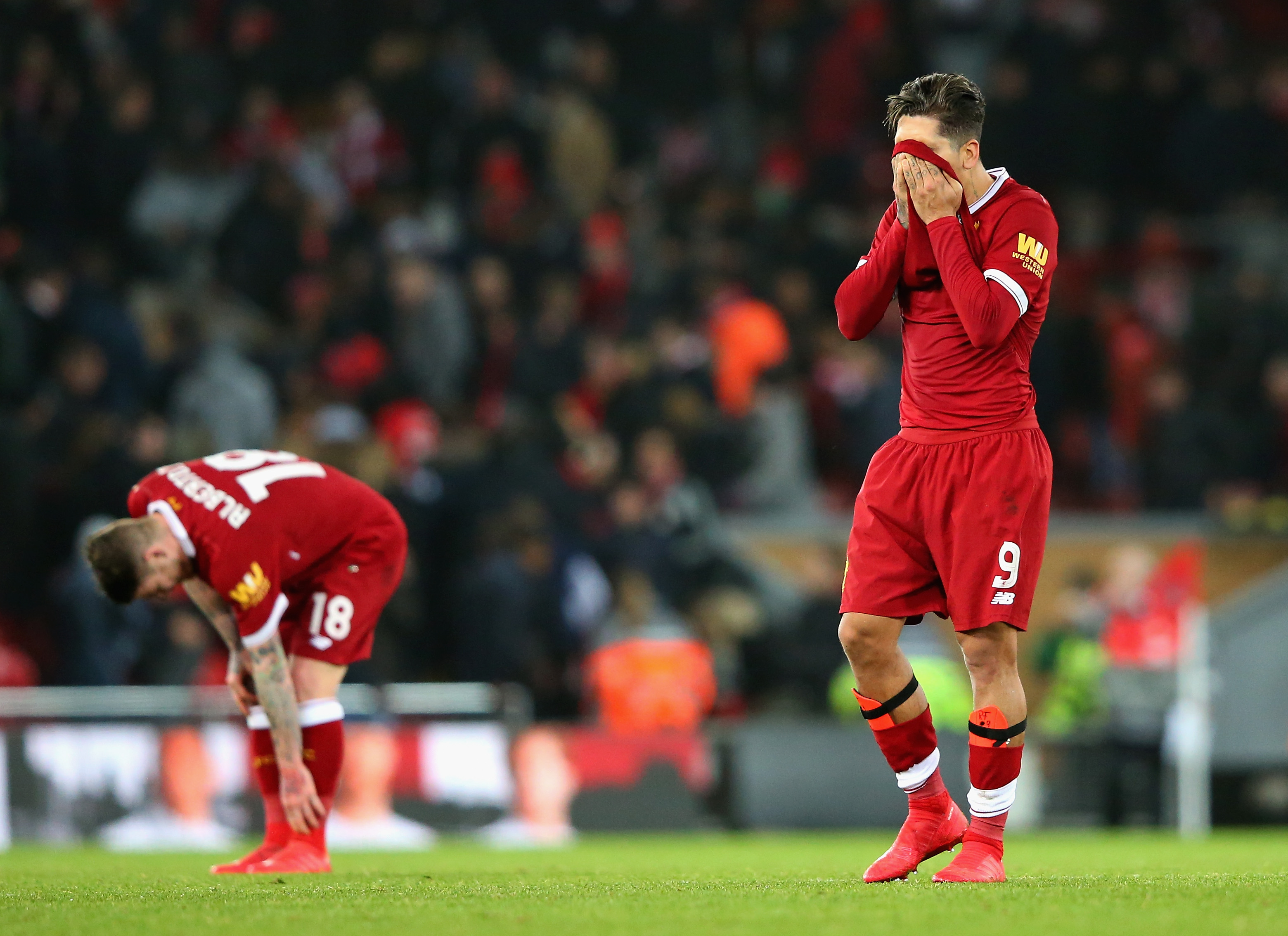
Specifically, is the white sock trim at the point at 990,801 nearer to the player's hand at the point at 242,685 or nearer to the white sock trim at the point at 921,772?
the white sock trim at the point at 921,772

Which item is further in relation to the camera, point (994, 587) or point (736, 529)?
point (736, 529)

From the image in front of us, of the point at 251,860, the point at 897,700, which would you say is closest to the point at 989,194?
the point at 897,700

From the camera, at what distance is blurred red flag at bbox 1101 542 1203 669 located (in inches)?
538

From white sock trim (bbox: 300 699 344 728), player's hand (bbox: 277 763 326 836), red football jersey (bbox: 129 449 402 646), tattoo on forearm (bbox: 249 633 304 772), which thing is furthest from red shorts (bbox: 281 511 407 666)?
player's hand (bbox: 277 763 326 836)

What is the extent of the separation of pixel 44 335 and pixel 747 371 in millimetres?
5468

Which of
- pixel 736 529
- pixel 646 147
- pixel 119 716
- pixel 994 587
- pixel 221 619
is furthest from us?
pixel 646 147

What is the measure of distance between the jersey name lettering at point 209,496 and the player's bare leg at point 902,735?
7.57 ft

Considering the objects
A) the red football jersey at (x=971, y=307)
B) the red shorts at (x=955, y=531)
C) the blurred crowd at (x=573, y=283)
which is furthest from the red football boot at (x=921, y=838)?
the blurred crowd at (x=573, y=283)

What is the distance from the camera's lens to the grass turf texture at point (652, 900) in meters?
4.80

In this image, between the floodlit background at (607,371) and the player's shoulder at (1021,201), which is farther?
the floodlit background at (607,371)

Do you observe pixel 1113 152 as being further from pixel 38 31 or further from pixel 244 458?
pixel 244 458

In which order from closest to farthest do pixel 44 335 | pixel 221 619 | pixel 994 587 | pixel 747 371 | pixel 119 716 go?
pixel 994 587 → pixel 221 619 → pixel 119 716 → pixel 44 335 → pixel 747 371

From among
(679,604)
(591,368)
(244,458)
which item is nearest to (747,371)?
(591,368)

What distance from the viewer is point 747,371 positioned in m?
15.8
